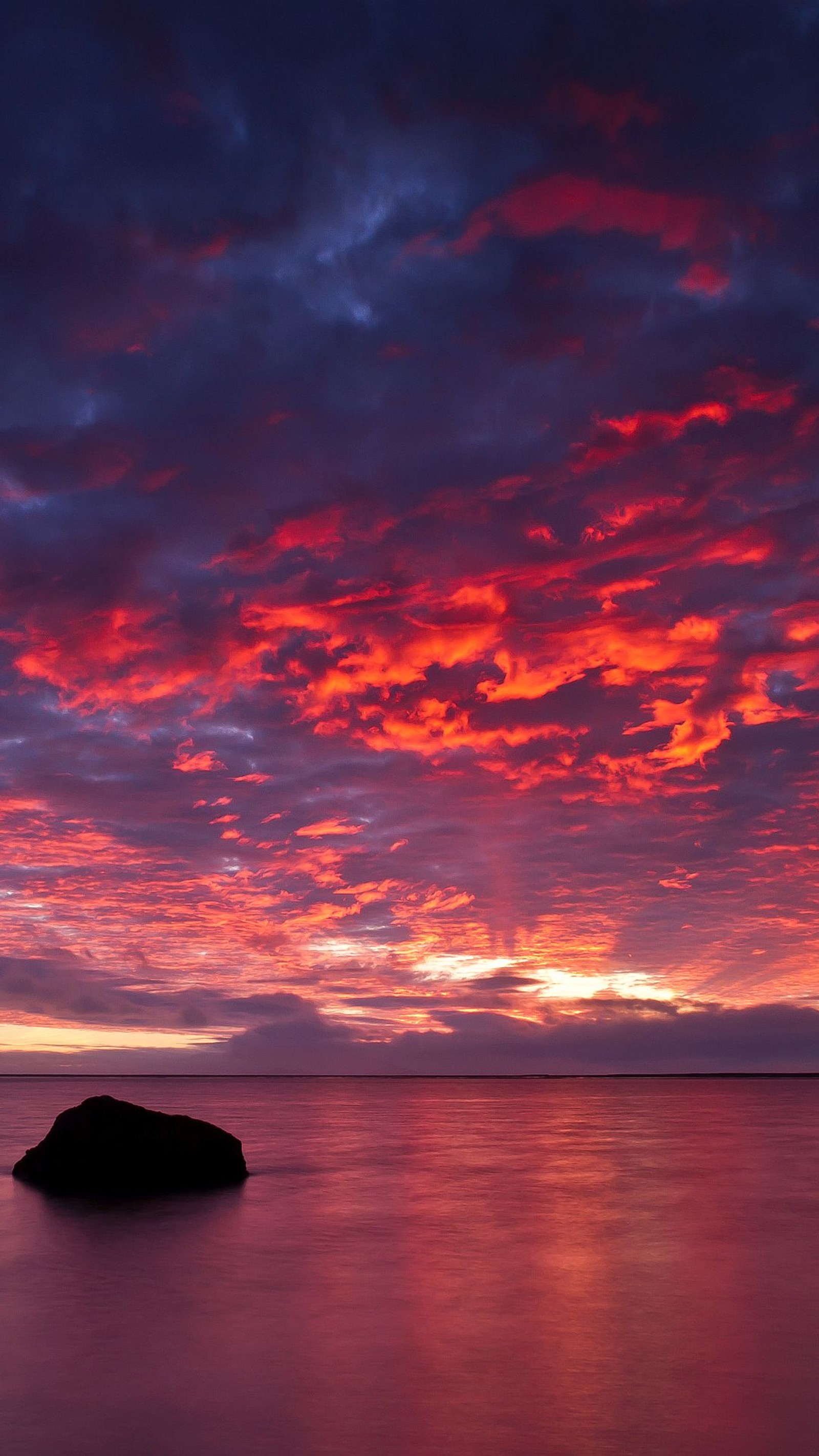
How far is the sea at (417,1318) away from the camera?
10.9 m

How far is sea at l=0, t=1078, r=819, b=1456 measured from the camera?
1086cm

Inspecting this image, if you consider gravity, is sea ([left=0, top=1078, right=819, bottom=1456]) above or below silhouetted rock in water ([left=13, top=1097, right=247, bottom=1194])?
below

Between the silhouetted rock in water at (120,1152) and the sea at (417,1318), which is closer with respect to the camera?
the sea at (417,1318)

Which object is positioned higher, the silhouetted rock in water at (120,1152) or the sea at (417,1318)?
the silhouetted rock in water at (120,1152)

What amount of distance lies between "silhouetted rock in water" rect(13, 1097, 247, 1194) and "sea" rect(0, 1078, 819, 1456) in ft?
3.26

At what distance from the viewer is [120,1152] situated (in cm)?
2745

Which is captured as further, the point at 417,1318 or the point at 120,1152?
the point at 120,1152

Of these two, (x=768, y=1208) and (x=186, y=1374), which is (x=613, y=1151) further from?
(x=186, y=1374)

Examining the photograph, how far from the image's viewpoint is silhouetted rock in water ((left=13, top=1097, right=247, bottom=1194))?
27469 mm

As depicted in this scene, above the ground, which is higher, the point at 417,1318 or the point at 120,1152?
the point at 120,1152

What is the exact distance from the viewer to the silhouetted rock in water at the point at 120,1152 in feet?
90.1

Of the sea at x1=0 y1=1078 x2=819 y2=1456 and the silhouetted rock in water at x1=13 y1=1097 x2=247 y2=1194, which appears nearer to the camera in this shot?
the sea at x1=0 y1=1078 x2=819 y2=1456

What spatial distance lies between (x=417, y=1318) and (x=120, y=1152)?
1373cm

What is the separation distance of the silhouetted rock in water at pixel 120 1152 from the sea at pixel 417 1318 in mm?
994
